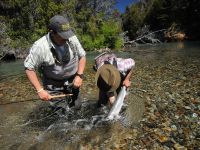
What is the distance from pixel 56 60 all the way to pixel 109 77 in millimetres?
1191

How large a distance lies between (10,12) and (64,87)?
102 feet

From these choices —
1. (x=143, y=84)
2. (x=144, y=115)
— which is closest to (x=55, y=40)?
(x=144, y=115)

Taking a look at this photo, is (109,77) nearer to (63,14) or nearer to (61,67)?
(61,67)

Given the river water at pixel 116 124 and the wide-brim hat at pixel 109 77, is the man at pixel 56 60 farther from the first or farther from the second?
the river water at pixel 116 124

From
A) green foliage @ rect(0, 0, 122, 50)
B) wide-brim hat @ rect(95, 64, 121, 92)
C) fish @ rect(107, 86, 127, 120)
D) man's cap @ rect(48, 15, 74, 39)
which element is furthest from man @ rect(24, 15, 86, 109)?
green foliage @ rect(0, 0, 122, 50)

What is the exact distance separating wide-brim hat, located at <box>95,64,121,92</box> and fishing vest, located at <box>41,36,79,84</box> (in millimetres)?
517

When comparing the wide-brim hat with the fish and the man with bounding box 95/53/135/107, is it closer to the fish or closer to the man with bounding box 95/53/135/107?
the man with bounding box 95/53/135/107

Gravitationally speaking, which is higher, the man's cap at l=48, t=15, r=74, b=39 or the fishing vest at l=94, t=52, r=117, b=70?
the man's cap at l=48, t=15, r=74, b=39

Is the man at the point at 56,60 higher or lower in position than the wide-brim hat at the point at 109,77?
higher

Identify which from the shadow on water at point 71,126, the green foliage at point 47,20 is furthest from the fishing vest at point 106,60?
the green foliage at point 47,20

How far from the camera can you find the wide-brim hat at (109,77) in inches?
234

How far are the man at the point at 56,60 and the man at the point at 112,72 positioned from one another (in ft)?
1.66

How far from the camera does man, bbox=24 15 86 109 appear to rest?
5055mm

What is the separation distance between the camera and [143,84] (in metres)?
10.3
